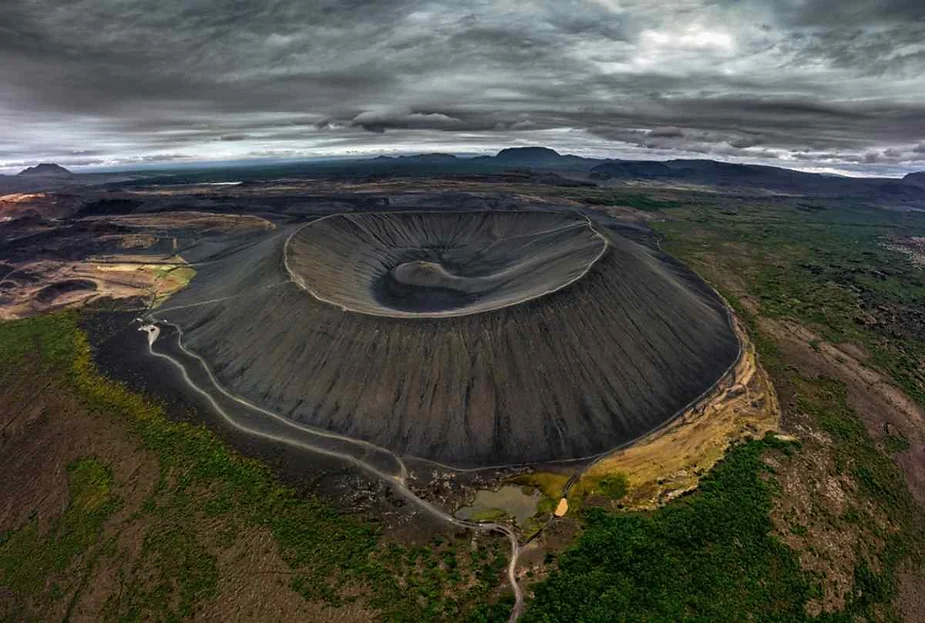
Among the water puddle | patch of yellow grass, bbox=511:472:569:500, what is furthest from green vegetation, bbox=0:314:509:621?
patch of yellow grass, bbox=511:472:569:500

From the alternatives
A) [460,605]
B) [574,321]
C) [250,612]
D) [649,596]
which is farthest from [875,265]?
[250,612]

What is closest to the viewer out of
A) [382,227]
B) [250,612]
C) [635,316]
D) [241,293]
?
[250,612]

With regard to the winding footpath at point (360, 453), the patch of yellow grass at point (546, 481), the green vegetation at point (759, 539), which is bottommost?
the green vegetation at point (759, 539)

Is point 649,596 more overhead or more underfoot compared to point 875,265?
more overhead

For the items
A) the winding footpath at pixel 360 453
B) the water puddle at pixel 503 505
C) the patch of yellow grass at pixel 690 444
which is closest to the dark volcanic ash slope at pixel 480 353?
the winding footpath at pixel 360 453

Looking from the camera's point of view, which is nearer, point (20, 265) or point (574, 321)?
point (574, 321)

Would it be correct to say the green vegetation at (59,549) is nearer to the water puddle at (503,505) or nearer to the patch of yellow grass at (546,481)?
the water puddle at (503,505)

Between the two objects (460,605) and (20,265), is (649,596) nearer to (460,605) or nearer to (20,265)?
(460,605)
